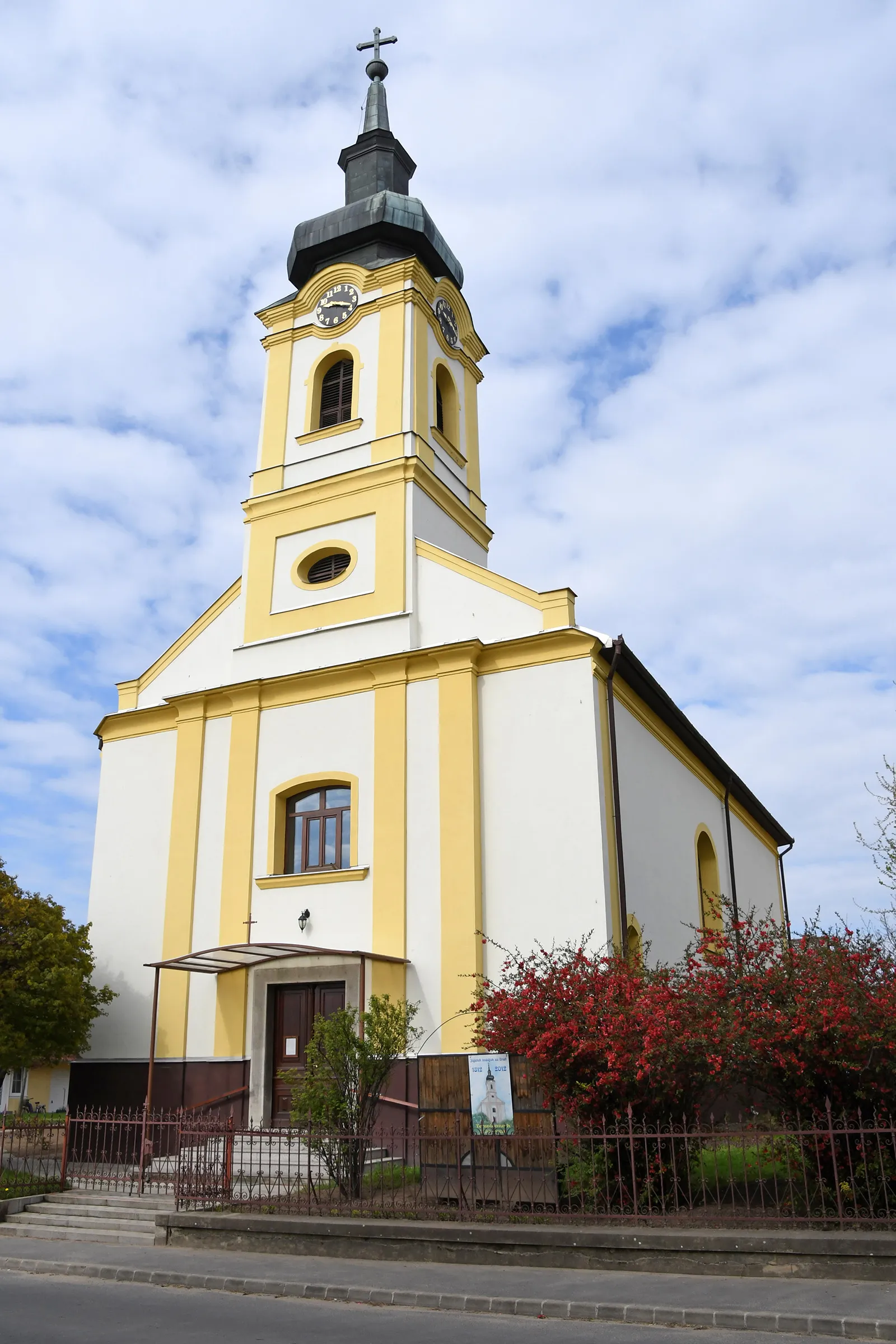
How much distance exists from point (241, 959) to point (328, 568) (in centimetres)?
744

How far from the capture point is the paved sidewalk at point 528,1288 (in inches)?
328

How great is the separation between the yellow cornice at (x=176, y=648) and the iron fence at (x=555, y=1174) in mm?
8935

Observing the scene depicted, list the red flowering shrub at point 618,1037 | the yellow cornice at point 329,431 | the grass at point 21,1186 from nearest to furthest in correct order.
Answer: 1. the red flowering shrub at point 618,1037
2. the grass at point 21,1186
3. the yellow cornice at point 329,431

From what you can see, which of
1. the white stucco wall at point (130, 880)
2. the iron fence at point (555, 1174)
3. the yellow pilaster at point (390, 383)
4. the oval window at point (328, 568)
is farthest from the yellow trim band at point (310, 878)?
the yellow pilaster at point (390, 383)

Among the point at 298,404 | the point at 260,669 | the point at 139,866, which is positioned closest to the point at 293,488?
the point at 298,404

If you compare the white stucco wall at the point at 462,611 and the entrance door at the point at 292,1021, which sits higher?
the white stucco wall at the point at 462,611

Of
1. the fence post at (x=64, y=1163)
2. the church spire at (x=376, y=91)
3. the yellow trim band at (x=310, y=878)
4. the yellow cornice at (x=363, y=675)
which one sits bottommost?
the fence post at (x=64, y=1163)

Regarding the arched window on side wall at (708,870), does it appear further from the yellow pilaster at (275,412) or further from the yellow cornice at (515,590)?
the yellow pilaster at (275,412)

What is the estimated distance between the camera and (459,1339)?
795 cm

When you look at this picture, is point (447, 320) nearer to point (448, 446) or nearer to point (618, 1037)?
point (448, 446)

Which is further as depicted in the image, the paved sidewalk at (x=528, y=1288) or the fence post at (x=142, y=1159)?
the fence post at (x=142, y=1159)

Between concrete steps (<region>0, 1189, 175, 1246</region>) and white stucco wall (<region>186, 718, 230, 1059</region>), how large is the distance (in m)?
3.95

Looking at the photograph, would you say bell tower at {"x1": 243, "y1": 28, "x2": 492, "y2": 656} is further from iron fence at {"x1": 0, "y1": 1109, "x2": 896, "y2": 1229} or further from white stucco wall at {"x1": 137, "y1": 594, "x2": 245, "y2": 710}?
iron fence at {"x1": 0, "y1": 1109, "x2": 896, "y2": 1229}

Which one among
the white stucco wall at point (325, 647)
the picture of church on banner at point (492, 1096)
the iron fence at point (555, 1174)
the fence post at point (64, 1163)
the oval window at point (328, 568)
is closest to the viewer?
the iron fence at point (555, 1174)
